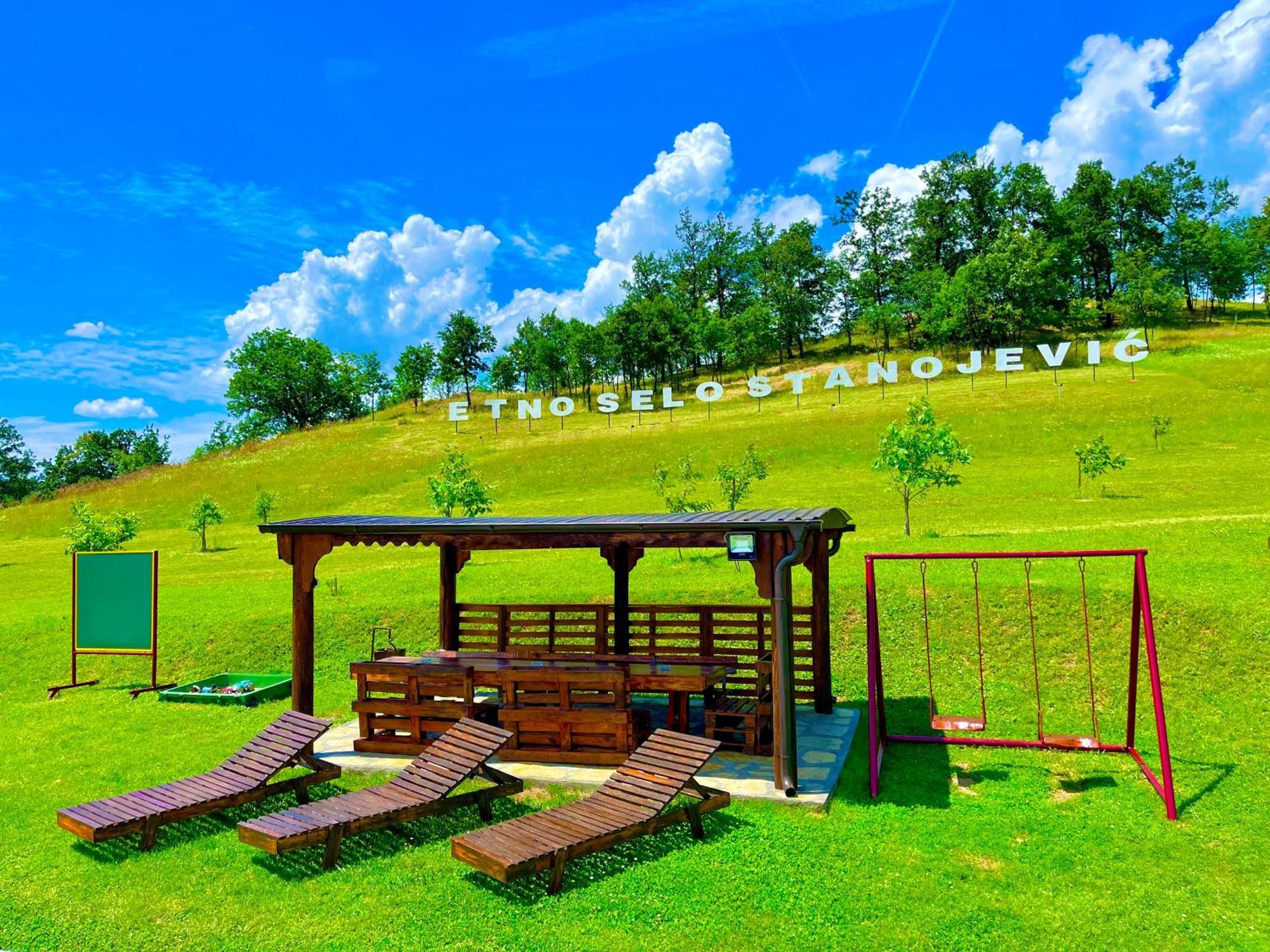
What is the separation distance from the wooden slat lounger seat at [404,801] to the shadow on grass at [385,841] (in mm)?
139

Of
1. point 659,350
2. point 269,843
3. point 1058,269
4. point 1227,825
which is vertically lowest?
point 1227,825

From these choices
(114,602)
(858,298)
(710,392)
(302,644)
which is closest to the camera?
(302,644)

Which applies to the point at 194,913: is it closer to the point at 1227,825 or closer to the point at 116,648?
the point at 1227,825

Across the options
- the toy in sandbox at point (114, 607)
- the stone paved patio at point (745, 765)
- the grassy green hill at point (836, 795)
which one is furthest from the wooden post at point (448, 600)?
the toy in sandbox at point (114, 607)

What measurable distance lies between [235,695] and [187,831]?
603 cm

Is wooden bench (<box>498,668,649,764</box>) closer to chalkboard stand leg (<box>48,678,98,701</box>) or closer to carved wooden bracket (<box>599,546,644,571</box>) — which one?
carved wooden bracket (<box>599,546,644,571</box>)

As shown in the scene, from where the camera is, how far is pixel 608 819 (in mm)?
7125

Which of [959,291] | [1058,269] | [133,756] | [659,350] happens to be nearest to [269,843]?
[133,756]

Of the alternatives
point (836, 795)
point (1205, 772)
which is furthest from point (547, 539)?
point (1205, 772)

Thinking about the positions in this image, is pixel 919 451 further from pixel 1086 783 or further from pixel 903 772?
pixel 903 772

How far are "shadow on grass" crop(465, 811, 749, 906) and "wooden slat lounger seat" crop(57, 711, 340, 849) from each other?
2.84m

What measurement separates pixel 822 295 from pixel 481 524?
316 ft

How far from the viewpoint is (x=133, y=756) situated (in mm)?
10656

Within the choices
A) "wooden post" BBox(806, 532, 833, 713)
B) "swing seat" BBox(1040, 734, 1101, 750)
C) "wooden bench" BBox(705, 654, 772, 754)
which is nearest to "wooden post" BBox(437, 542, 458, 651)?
"wooden bench" BBox(705, 654, 772, 754)
